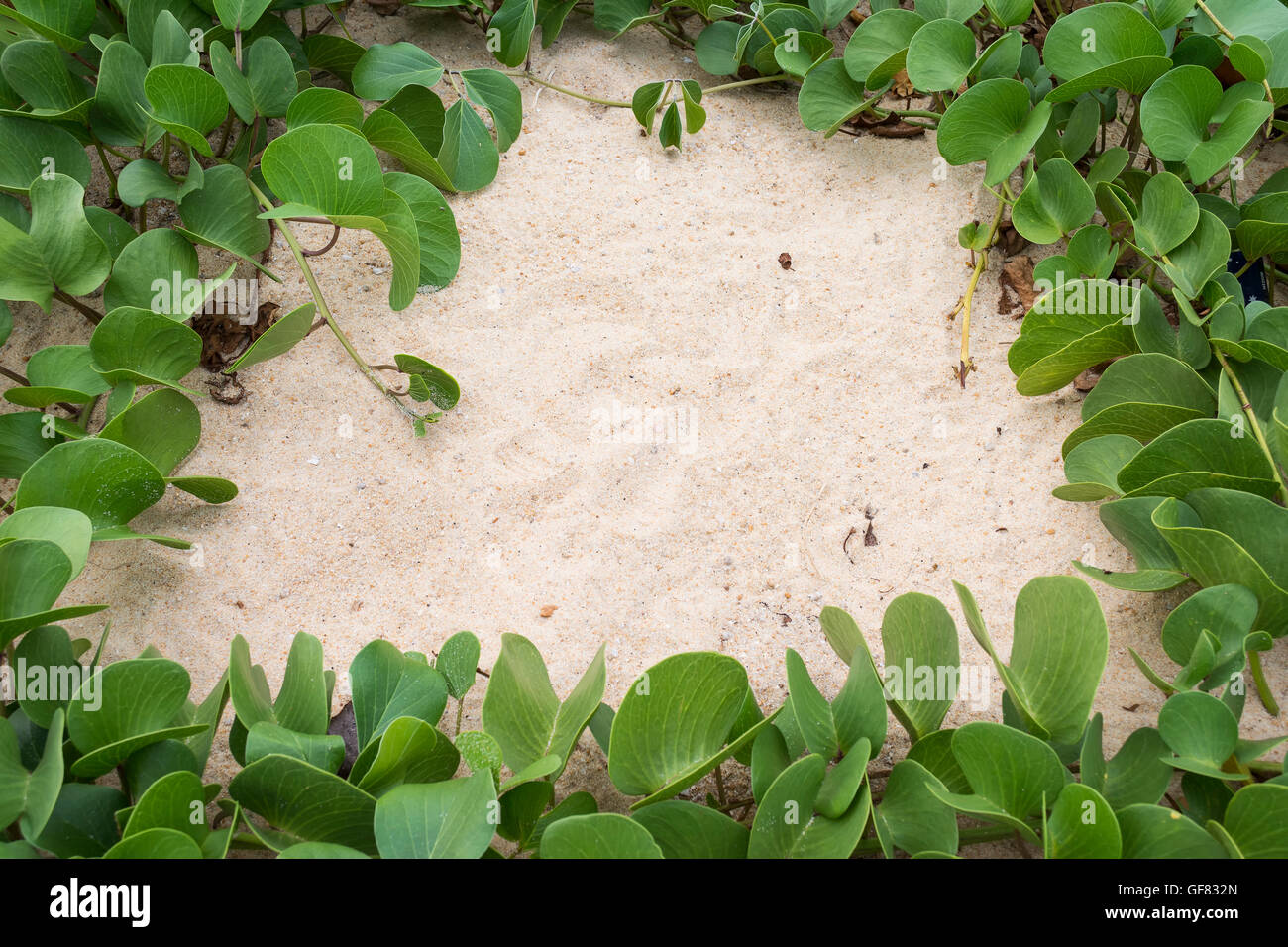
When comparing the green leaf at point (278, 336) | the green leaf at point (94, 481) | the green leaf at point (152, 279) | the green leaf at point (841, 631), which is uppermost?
the green leaf at point (152, 279)

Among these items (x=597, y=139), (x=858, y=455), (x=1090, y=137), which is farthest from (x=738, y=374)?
(x=1090, y=137)

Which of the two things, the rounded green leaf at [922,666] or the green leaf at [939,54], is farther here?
the green leaf at [939,54]

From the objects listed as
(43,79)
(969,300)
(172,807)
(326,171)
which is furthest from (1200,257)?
(43,79)

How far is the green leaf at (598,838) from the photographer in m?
0.86

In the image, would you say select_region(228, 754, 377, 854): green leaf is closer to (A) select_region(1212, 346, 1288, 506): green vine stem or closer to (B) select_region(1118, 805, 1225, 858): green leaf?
(B) select_region(1118, 805, 1225, 858): green leaf

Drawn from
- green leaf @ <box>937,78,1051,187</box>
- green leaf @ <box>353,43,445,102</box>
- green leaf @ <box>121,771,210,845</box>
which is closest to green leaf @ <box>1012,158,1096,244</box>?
green leaf @ <box>937,78,1051,187</box>

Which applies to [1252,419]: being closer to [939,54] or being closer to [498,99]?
[939,54]

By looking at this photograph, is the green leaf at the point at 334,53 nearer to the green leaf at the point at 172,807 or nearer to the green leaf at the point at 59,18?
the green leaf at the point at 59,18

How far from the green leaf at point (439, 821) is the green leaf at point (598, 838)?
0.21ft

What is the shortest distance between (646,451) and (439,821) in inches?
27.4

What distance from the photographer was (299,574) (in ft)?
4.42

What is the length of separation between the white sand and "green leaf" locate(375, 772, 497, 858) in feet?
0.94

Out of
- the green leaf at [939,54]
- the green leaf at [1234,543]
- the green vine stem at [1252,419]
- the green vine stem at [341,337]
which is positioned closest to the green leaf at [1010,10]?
the green leaf at [939,54]

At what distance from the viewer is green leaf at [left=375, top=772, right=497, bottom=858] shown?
89 centimetres
